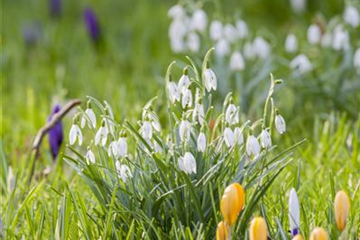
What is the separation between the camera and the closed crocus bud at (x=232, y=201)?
1.90 meters

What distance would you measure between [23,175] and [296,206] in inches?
52.3

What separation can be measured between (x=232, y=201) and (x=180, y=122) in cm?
52

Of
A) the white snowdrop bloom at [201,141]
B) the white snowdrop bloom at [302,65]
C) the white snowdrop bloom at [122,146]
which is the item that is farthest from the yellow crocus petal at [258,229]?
the white snowdrop bloom at [302,65]

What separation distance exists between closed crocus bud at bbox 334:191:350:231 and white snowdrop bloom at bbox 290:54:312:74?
Answer: 197cm

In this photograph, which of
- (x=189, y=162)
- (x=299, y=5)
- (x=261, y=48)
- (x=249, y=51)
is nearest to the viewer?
(x=189, y=162)

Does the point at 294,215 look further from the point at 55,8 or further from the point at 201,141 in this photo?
the point at 55,8

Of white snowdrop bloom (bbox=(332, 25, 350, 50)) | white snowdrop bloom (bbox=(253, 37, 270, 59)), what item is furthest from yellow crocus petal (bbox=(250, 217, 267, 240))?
white snowdrop bloom (bbox=(253, 37, 270, 59))

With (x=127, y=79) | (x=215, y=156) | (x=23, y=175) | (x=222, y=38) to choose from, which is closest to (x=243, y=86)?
(x=222, y=38)

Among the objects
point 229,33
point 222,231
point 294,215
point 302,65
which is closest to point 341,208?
point 294,215

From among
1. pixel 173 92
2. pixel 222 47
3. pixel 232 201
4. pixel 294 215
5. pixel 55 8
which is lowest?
pixel 294 215

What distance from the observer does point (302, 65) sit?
12.8 feet

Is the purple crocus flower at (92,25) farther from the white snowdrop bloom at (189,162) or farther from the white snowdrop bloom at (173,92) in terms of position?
the white snowdrop bloom at (189,162)

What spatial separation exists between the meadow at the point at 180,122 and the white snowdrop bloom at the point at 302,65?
0.01m

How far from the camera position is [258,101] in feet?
12.8
